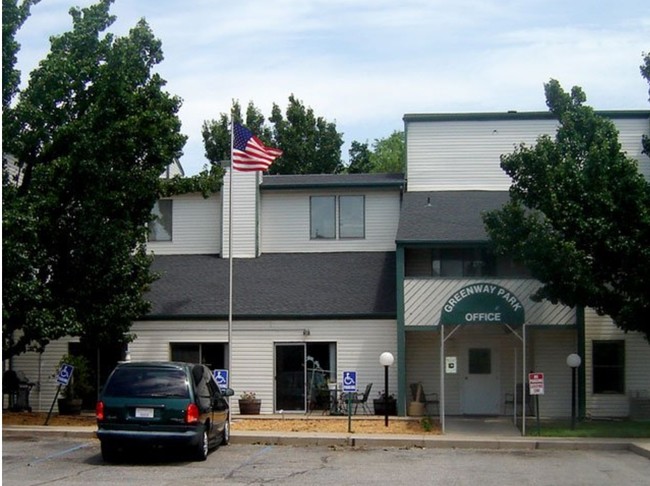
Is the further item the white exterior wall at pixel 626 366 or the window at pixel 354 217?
the window at pixel 354 217

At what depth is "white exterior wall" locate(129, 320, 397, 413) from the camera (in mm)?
25781

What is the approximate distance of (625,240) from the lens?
20.2 meters

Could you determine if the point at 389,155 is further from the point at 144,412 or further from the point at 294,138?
the point at 144,412

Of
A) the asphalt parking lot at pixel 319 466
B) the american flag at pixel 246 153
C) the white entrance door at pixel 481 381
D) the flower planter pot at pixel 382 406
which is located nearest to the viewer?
the asphalt parking lot at pixel 319 466

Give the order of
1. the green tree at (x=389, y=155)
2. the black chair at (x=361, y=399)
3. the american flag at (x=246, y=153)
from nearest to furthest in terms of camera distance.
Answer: the american flag at (x=246, y=153), the black chair at (x=361, y=399), the green tree at (x=389, y=155)

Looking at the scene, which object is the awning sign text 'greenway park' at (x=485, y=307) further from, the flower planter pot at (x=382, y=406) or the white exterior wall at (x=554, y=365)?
the flower planter pot at (x=382, y=406)

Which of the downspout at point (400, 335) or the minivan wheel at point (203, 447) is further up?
the downspout at point (400, 335)

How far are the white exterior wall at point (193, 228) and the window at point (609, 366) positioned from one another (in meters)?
11.9

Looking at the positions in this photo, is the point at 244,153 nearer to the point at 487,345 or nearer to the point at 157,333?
the point at 157,333

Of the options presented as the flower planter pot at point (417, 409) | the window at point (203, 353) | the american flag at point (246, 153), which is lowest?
the flower planter pot at point (417, 409)

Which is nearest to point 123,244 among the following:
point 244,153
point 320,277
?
point 244,153

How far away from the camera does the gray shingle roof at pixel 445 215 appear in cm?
2552

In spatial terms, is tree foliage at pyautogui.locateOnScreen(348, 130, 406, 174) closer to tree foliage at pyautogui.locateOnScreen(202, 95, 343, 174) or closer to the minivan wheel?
tree foliage at pyautogui.locateOnScreen(202, 95, 343, 174)

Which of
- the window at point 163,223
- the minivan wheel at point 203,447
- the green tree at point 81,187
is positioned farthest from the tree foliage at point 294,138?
the minivan wheel at point 203,447
